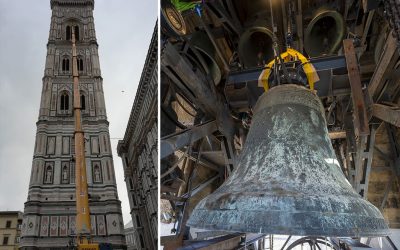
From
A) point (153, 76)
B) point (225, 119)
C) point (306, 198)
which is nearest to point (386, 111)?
point (225, 119)

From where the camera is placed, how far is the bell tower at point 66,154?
22938mm

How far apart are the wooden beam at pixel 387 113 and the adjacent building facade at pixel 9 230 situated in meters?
37.7

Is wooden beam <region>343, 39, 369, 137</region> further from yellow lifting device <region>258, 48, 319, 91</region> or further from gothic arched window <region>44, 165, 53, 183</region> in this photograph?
gothic arched window <region>44, 165, 53, 183</region>

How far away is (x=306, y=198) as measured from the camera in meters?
1.89

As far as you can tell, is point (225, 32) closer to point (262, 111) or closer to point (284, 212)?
point (262, 111)

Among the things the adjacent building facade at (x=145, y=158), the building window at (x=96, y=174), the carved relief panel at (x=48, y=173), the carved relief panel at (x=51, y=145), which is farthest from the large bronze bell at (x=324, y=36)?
the carved relief panel at (x=51, y=145)

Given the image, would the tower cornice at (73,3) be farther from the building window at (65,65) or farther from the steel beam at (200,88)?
the steel beam at (200,88)

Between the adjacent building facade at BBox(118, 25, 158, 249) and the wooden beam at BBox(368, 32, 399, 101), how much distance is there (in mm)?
17028

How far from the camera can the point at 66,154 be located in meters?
26.2

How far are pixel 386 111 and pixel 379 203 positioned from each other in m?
3.18

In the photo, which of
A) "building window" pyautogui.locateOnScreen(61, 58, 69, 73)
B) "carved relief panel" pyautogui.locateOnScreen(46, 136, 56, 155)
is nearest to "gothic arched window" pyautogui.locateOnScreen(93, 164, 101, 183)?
"carved relief panel" pyautogui.locateOnScreen(46, 136, 56, 155)

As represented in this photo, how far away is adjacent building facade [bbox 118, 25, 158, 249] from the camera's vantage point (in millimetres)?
21812

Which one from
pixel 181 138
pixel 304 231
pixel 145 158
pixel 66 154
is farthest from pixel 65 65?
pixel 304 231

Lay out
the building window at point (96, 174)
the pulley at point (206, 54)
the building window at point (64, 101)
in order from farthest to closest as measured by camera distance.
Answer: the building window at point (64, 101) < the building window at point (96, 174) < the pulley at point (206, 54)
